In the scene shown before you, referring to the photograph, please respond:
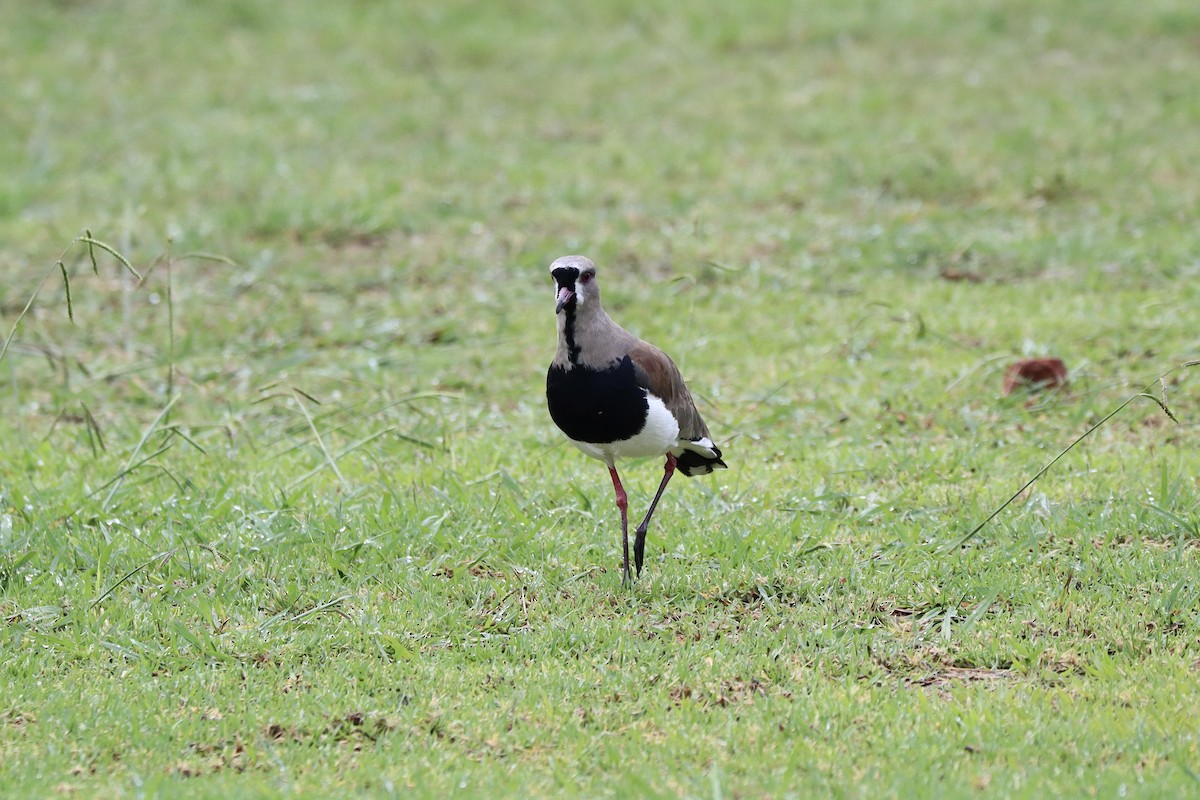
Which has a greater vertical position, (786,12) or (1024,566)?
(786,12)

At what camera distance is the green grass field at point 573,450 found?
4.17 m

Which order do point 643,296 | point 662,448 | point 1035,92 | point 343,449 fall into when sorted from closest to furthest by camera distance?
point 662,448 < point 343,449 < point 643,296 < point 1035,92

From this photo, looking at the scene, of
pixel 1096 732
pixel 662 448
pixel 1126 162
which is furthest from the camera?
pixel 1126 162

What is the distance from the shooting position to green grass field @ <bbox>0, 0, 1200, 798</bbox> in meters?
4.17

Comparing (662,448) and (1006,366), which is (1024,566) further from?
(1006,366)

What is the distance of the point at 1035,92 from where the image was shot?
12.8 metres

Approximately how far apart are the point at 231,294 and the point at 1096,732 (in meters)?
6.47

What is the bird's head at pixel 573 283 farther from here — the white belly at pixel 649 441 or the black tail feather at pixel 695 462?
the black tail feather at pixel 695 462

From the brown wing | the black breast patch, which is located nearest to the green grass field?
the brown wing

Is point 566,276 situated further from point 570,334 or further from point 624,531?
point 624,531

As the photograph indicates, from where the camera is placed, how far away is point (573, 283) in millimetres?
4793

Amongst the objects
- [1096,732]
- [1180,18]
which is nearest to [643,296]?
[1096,732]

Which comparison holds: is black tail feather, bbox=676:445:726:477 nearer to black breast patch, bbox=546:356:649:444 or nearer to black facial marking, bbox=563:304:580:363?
black breast patch, bbox=546:356:649:444

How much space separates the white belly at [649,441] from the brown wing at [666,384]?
0.06 metres
